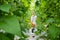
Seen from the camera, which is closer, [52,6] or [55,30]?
[55,30]

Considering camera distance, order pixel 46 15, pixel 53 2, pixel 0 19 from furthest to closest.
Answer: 1. pixel 46 15
2. pixel 53 2
3. pixel 0 19

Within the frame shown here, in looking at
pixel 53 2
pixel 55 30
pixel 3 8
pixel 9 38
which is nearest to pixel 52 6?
pixel 53 2

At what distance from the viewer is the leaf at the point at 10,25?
1081 millimetres

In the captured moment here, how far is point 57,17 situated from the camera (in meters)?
1.82

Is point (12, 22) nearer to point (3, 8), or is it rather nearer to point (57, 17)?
point (3, 8)

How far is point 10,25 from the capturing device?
113 cm

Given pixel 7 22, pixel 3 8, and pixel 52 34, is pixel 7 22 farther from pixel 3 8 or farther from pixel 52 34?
pixel 52 34

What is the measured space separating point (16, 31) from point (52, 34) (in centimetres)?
47

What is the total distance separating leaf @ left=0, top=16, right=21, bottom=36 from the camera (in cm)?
108

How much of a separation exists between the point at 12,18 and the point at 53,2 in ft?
2.85

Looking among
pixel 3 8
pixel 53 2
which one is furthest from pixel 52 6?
pixel 3 8

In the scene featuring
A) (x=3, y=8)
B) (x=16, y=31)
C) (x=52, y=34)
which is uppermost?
(x=3, y=8)

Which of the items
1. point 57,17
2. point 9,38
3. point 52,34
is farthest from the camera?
point 57,17

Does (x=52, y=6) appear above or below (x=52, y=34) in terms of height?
above
